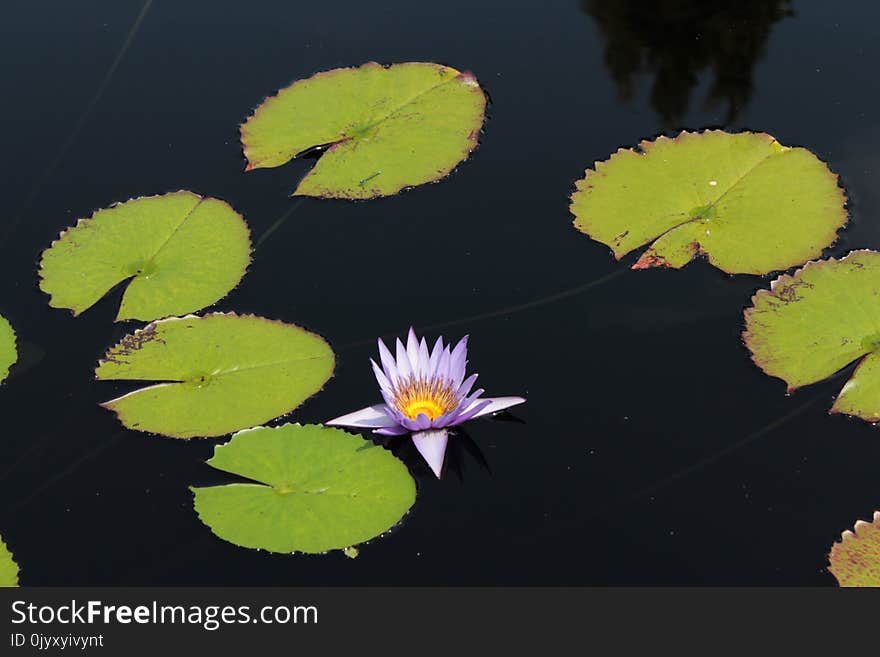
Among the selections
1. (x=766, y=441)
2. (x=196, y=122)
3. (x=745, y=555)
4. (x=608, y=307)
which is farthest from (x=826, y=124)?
(x=196, y=122)

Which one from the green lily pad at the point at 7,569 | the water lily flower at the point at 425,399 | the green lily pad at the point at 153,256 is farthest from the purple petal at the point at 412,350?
the green lily pad at the point at 7,569

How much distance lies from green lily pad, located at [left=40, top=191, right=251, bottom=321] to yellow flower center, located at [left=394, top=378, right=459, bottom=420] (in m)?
1.08

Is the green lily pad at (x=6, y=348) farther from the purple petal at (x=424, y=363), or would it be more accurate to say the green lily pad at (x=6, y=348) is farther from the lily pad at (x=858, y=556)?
the lily pad at (x=858, y=556)

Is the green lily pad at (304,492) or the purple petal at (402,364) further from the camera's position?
the purple petal at (402,364)

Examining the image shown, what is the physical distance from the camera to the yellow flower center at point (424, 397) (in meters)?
4.34

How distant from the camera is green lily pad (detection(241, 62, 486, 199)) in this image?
5539mm

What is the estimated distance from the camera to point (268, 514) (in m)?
4.00

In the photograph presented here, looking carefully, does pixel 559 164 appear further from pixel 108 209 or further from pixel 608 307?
pixel 108 209

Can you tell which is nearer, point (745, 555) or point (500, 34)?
point (745, 555)

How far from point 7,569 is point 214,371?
1.09 metres

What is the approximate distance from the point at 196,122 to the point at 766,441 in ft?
11.6

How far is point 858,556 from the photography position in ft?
12.3

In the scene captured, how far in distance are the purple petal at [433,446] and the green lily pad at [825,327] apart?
132cm

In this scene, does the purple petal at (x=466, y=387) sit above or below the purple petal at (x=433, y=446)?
above
